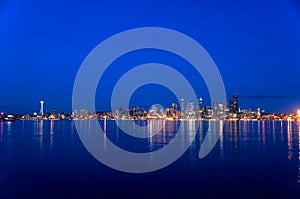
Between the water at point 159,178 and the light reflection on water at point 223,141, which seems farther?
the light reflection on water at point 223,141

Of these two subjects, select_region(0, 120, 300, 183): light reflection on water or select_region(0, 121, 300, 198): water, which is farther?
select_region(0, 120, 300, 183): light reflection on water

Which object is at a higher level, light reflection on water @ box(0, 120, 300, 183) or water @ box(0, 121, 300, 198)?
light reflection on water @ box(0, 120, 300, 183)

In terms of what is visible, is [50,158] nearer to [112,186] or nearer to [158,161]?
[158,161]

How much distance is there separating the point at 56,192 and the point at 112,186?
3.55 m

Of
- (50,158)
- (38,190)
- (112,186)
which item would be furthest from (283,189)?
(50,158)

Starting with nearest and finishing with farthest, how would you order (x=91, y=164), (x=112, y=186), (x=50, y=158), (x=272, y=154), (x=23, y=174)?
(x=112, y=186) < (x=23, y=174) < (x=91, y=164) < (x=50, y=158) < (x=272, y=154)

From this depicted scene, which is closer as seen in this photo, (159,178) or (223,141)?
(159,178)

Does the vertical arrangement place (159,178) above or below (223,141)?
below

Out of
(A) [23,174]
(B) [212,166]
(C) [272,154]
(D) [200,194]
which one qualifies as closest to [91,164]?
(A) [23,174]

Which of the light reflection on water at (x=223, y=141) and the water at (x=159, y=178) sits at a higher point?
the light reflection on water at (x=223, y=141)

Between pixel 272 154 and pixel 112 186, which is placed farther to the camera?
pixel 272 154

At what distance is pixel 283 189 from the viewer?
2183 cm

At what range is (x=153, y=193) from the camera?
67.5 ft

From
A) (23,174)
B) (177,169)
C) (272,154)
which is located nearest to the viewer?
(23,174)
